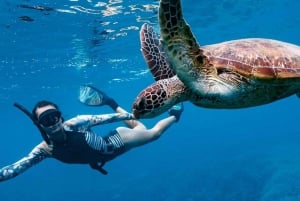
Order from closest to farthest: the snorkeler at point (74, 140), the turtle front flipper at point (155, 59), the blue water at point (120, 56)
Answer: the turtle front flipper at point (155, 59), the snorkeler at point (74, 140), the blue water at point (120, 56)

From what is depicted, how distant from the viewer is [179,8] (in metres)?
2.72

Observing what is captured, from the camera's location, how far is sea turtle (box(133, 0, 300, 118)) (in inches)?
112

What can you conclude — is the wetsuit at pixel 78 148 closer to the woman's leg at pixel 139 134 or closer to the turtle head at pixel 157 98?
the woman's leg at pixel 139 134

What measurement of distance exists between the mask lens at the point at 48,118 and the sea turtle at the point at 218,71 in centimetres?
353

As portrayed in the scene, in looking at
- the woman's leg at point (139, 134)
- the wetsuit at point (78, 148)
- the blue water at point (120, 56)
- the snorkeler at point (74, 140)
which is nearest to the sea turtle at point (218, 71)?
the snorkeler at point (74, 140)

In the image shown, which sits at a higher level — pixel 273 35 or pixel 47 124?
pixel 273 35

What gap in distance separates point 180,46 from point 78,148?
4636 millimetres

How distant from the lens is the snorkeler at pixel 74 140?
6332mm

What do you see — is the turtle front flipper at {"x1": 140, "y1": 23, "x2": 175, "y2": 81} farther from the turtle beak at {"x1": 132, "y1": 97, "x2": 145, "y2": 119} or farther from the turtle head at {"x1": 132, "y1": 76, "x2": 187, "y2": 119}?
the turtle beak at {"x1": 132, "y1": 97, "x2": 145, "y2": 119}

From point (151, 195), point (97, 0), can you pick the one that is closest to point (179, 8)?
point (97, 0)

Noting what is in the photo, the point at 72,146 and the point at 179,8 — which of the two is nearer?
the point at 179,8

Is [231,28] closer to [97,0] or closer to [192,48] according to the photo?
[97,0]

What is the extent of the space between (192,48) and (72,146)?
4577 millimetres

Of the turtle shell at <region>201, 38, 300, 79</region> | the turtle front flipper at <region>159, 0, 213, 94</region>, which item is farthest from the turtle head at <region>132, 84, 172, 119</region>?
the turtle shell at <region>201, 38, 300, 79</region>
